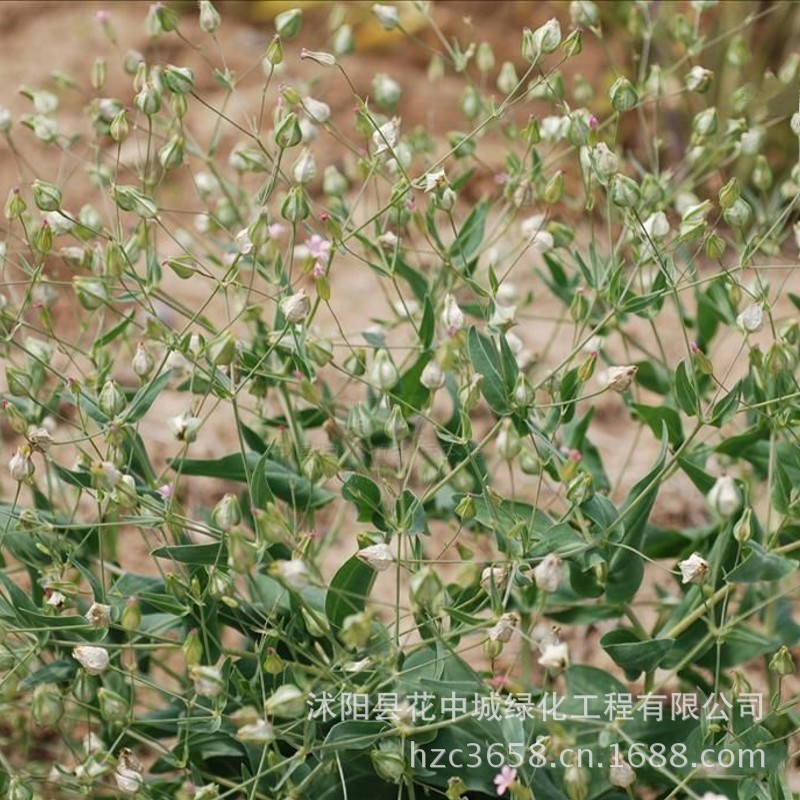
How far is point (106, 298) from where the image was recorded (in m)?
1.07

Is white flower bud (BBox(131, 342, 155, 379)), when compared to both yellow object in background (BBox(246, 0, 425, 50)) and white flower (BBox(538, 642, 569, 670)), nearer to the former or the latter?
white flower (BBox(538, 642, 569, 670))

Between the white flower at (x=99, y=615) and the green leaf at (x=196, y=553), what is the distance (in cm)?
5

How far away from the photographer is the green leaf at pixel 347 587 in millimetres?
965

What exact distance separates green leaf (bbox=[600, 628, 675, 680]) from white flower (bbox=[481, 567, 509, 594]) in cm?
12

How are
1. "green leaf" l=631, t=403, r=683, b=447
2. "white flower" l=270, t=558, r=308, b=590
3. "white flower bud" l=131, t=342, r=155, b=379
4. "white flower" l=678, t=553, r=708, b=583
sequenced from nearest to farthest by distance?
"white flower" l=270, t=558, r=308, b=590 < "white flower" l=678, t=553, r=708, b=583 < "white flower bud" l=131, t=342, r=155, b=379 < "green leaf" l=631, t=403, r=683, b=447

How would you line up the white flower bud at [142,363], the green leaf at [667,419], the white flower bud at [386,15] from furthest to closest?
1. the white flower bud at [386,15]
2. the green leaf at [667,419]
3. the white flower bud at [142,363]

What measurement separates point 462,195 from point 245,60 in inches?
21.7

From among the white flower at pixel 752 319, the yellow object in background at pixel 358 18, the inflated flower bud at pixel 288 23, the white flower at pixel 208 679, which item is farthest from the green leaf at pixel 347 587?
the yellow object in background at pixel 358 18

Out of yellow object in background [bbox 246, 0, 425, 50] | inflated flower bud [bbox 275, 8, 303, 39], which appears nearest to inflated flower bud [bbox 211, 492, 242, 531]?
inflated flower bud [bbox 275, 8, 303, 39]

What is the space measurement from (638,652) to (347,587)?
22 centimetres

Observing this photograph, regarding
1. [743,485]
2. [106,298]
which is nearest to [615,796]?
[743,485]

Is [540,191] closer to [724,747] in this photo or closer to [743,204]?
[743,204]

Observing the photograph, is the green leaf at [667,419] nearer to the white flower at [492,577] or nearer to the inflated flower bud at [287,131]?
the white flower at [492,577]

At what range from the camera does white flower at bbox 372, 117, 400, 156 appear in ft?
3.33
